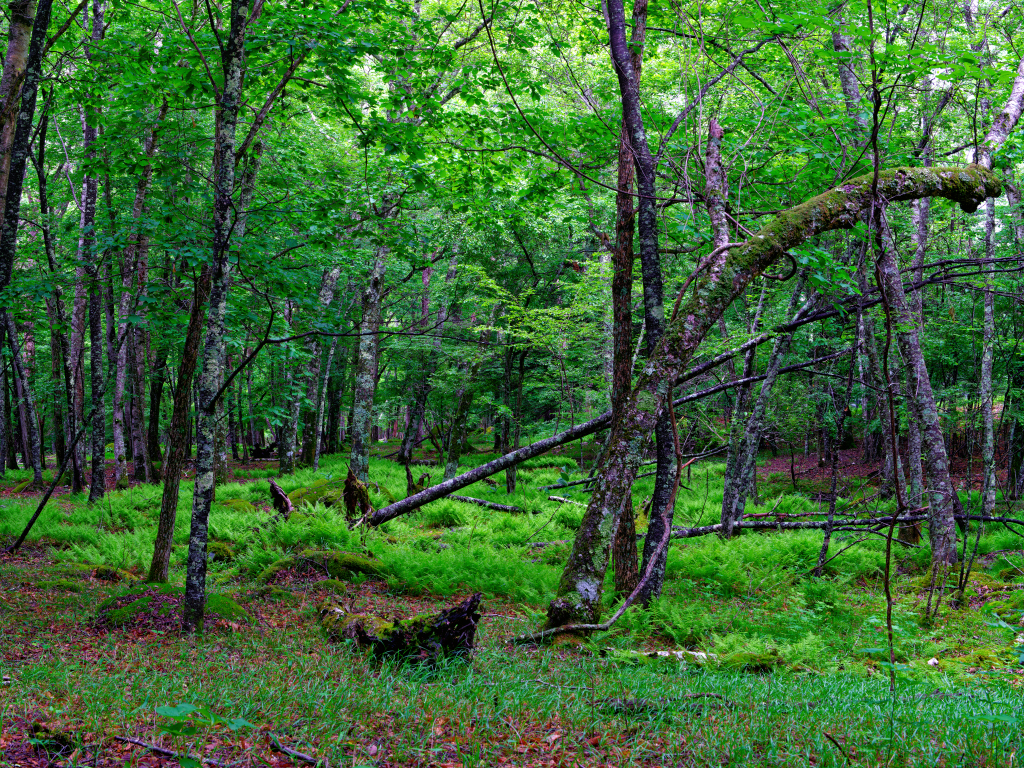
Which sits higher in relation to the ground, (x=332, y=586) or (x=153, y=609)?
(x=153, y=609)

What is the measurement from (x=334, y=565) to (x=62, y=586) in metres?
3.35

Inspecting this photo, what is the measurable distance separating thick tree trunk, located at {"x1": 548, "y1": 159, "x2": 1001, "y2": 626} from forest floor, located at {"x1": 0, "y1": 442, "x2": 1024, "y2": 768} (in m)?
0.64

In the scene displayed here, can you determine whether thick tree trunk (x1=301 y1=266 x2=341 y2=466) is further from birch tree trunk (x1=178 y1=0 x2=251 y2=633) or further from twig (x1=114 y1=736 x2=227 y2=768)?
twig (x1=114 y1=736 x2=227 y2=768)

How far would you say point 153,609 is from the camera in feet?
20.6

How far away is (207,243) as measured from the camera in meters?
7.85

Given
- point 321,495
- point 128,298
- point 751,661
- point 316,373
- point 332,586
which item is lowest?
point 332,586

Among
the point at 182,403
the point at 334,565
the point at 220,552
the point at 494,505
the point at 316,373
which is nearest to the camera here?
the point at 182,403

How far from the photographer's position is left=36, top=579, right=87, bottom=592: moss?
24.4 feet

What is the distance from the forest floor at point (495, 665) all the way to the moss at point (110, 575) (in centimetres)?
6

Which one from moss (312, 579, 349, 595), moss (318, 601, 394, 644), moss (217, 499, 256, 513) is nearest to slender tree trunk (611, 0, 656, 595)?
moss (318, 601, 394, 644)

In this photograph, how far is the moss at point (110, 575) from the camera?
840 centimetres

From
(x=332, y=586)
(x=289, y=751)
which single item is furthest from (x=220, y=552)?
(x=289, y=751)

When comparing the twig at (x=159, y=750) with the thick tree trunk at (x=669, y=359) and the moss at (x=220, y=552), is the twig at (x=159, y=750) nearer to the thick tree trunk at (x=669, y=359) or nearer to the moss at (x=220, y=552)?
the thick tree trunk at (x=669, y=359)

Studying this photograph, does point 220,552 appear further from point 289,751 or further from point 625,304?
→ point 289,751
